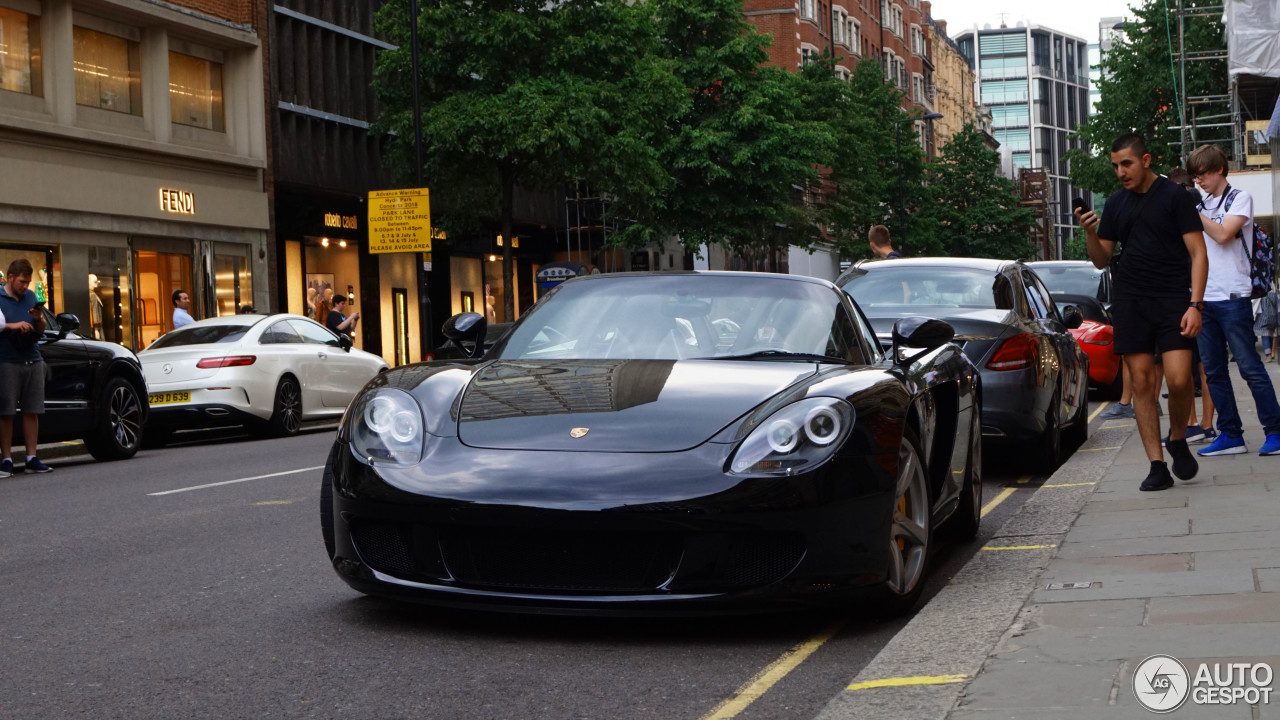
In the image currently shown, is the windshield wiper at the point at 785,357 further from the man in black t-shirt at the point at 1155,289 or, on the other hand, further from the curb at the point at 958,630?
the man in black t-shirt at the point at 1155,289

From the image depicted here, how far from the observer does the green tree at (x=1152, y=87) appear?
177 ft

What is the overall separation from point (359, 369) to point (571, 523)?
15083 millimetres

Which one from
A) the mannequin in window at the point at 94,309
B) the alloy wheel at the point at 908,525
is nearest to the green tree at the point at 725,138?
the mannequin in window at the point at 94,309

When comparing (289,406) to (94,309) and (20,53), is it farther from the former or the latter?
(20,53)

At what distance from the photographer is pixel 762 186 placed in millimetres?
43750

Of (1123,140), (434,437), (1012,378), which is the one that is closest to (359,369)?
→ (1012,378)

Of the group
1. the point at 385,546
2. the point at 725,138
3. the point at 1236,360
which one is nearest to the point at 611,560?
the point at 385,546

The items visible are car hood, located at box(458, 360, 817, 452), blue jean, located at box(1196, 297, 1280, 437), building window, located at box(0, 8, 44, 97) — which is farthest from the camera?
building window, located at box(0, 8, 44, 97)

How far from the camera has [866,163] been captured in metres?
56.6

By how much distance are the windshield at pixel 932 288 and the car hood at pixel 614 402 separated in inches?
195

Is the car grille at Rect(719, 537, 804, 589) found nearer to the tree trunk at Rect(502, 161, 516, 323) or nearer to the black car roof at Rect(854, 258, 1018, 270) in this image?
the black car roof at Rect(854, 258, 1018, 270)

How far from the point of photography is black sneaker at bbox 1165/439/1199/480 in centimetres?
791

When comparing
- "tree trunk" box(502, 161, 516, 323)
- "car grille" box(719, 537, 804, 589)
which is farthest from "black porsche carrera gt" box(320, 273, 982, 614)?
"tree trunk" box(502, 161, 516, 323)

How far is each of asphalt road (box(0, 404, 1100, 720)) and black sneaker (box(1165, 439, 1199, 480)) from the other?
1.21 m
